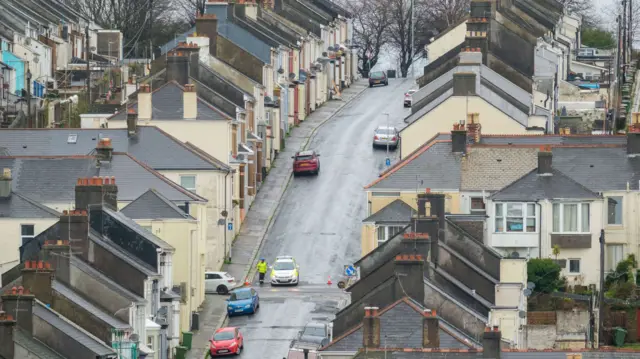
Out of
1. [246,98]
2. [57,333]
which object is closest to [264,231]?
[246,98]

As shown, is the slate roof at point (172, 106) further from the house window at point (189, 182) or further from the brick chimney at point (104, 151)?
the brick chimney at point (104, 151)

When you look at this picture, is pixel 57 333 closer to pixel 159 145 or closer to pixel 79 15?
pixel 159 145

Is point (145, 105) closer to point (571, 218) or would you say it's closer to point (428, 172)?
point (428, 172)

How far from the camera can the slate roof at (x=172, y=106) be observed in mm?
115562

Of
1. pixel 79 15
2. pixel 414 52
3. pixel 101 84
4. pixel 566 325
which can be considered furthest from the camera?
pixel 414 52

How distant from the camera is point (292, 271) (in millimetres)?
106188

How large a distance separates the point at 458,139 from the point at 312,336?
65.7 feet

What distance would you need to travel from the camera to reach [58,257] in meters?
78.5

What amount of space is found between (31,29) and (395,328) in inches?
3088

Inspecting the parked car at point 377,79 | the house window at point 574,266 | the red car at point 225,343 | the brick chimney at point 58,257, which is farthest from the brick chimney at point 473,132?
the parked car at point 377,79

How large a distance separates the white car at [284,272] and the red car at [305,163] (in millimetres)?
21625

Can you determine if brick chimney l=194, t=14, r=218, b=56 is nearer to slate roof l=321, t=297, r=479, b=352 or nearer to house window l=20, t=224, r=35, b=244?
house window l=20, t=224, r=35, b=244

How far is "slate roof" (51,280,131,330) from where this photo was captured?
7600 centimetres

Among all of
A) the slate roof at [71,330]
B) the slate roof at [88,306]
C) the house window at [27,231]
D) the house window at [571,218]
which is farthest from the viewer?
the house window at [571,218]
